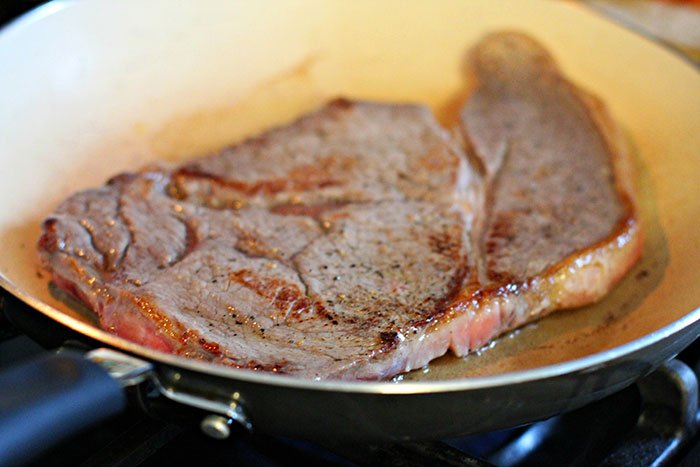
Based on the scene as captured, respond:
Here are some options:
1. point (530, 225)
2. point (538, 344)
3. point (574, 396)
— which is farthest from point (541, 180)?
point (574, 396)

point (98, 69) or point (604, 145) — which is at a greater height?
point (98, 69)

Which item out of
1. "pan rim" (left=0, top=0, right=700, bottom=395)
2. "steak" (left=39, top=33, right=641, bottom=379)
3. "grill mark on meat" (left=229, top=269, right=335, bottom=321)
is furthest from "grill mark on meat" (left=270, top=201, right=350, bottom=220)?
"pan rim" (left=0, top=0, right=700, bottom=395)

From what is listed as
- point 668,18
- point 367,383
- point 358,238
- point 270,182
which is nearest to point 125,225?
point 270,182

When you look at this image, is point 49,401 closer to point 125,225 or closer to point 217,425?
point 217,425

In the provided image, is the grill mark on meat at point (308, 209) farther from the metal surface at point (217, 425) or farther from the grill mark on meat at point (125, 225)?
the metal surface at point (217, 425)

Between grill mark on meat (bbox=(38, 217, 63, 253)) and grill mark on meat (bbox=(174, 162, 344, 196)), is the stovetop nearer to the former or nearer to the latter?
grill mark on meat (bbox=(38, 217, 63, 253))

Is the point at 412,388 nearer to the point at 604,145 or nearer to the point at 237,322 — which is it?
the point at 237,322
